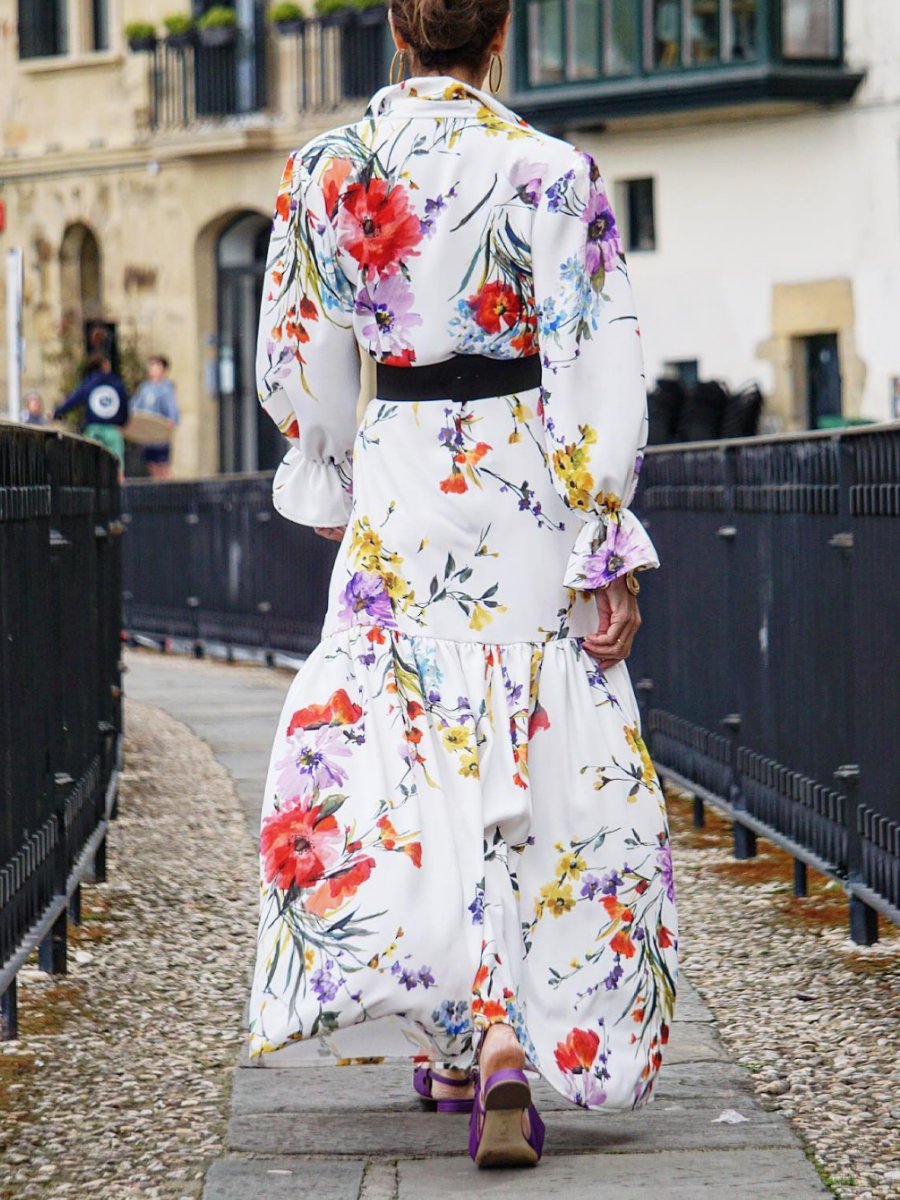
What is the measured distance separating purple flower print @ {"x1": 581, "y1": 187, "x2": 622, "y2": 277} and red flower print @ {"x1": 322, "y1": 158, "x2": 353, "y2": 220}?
16.0 inches

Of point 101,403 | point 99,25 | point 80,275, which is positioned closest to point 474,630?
point 101,403

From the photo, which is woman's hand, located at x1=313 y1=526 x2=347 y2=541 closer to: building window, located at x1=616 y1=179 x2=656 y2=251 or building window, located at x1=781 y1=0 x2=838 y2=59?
building window, located at x1=781 y1=0 x2=838 y2=59

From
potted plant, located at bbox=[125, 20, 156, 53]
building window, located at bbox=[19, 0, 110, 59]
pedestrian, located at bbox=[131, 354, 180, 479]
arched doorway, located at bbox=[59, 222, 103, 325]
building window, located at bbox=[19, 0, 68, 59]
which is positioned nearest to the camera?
pedestrian, located at bbox=[131, 354, 180, 479]

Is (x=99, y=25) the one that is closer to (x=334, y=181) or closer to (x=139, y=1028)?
(x=139, y=1028)

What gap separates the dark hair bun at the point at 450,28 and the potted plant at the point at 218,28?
3193 cm

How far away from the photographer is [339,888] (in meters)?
4.44

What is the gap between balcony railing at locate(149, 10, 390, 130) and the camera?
34875 mm

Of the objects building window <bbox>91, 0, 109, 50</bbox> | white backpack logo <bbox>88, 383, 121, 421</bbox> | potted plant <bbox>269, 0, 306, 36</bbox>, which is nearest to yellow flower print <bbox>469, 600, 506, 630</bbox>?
white backpack logo <bbox>88, 383, 121, 421</bbox>

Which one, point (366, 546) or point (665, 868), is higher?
point (366, 546)

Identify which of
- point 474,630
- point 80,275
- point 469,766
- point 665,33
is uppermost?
point 665,33

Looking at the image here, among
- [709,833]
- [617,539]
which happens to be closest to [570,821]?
[617,539]

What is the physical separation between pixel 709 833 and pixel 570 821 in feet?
14.3

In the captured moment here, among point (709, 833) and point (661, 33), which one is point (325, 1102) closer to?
point (709, 833)

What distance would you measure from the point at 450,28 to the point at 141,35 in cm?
3293
